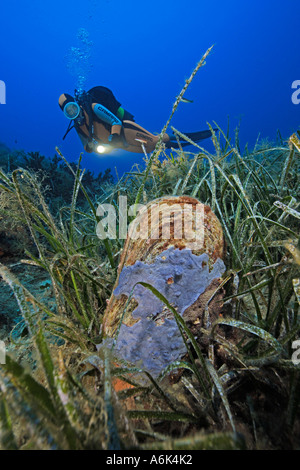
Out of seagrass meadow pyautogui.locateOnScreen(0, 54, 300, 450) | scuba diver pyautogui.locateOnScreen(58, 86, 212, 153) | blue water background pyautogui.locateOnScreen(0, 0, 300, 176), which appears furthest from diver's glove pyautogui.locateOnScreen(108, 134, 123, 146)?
blue water background pyautogui.locateOnScreen(0, 0, 300, 176)

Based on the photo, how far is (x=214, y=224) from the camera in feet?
4.23

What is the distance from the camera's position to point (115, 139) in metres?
9.30

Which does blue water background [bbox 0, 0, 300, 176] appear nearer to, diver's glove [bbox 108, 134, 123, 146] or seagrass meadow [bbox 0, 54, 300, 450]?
diver's glove [bbox 108, 134, 123, 146]

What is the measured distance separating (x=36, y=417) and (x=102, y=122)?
1038cm

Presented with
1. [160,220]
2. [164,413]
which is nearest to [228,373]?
[164,413]

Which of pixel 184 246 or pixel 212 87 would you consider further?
pixel 212 87

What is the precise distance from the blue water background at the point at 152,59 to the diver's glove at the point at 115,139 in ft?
254

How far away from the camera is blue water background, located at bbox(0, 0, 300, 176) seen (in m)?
87.1

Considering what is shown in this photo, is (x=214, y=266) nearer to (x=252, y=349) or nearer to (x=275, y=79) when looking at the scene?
(x=252, y=349)

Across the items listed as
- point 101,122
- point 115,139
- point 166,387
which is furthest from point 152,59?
point 166,387

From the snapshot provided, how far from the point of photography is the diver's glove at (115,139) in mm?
9025

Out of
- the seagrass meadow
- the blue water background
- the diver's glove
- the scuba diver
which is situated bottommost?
the seagrass meadow

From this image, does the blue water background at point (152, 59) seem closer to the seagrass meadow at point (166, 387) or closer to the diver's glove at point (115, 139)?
the diver's glove at point (115, 139)

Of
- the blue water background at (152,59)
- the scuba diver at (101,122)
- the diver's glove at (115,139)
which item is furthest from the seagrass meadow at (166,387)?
the blue water background at (152,59)
